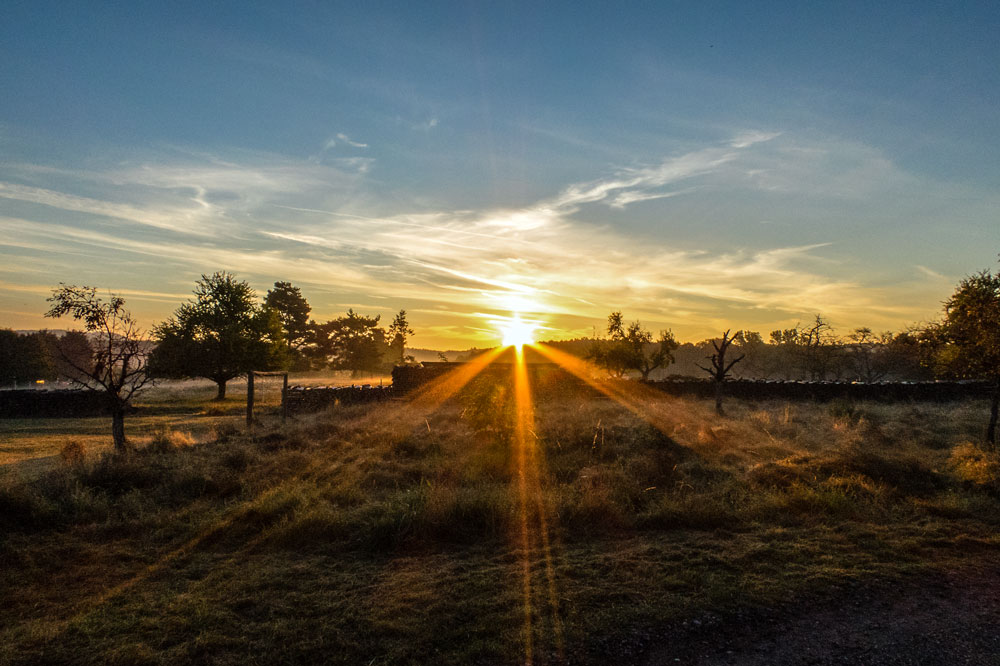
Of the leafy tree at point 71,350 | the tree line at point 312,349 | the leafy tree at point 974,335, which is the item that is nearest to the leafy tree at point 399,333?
the tree line at point 312,349

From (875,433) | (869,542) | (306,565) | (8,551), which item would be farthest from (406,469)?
(875,433)

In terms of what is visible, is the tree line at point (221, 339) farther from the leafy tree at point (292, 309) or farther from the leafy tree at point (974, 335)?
the leafy tree at point (974, 335)

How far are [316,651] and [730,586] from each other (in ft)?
14.3

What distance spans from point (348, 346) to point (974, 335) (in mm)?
63042

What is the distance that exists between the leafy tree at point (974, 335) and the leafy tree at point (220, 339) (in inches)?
1467

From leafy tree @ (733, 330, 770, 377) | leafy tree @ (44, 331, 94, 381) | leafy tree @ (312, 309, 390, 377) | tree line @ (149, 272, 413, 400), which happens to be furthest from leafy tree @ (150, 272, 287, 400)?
leafy tree @ (733, 330, 770, 377)

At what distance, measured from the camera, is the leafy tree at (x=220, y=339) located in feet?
114

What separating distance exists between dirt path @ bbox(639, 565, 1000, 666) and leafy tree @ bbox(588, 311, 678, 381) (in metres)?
34.3

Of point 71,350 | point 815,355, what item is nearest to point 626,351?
point 815,355

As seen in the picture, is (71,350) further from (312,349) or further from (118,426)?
(118,426)

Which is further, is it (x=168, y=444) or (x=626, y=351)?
(x=626, y=351)

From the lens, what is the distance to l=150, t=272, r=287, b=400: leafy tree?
34875mm

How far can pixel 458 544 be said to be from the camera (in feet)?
24.3

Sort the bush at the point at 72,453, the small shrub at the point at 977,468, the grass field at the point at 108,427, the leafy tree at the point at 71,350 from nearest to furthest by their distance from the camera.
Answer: the small shrub at the point at 977,468 → the bush at the point at 72,453 → the grass field at the point at 108,427 → the leafy tree at the point at 71,350
